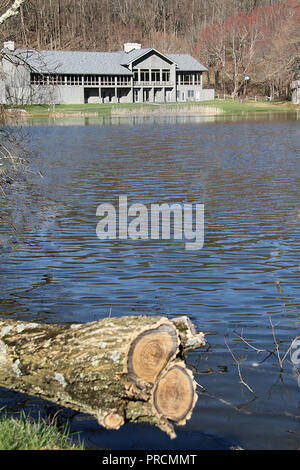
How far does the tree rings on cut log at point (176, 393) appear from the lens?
16.7ft

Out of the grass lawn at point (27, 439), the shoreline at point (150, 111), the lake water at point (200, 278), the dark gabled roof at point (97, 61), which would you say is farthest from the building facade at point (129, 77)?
the grass lawn at point (27, 439)

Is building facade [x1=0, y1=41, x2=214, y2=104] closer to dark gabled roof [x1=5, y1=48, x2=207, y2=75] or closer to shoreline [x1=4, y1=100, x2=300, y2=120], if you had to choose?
dark gabled roof [x1=5, y1=48, x2=207, y2=75]

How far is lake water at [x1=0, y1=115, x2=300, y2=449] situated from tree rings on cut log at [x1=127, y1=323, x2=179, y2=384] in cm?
72

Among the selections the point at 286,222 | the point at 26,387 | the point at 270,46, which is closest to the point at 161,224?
the point at 286,222

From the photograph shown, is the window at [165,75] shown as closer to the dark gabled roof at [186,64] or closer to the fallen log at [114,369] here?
the dark gabled roof at [186,64]

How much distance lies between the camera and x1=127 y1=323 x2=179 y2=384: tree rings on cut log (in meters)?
5.07

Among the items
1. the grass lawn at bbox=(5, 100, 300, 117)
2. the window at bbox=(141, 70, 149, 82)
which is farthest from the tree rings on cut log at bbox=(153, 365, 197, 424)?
the window at bbox=(141, 70, 149, 82)

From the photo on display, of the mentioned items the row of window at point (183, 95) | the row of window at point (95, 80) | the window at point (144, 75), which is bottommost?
the row of window at point (183, 95)

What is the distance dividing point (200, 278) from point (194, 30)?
→ 143621mm

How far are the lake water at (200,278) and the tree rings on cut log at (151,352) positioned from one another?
2.37ft

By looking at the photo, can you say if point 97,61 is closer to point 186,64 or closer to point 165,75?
point 165,75

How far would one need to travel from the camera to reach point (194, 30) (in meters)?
144

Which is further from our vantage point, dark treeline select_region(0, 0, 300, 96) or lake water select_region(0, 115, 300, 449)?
dark treeline select_region(0, 0, 300, 96)

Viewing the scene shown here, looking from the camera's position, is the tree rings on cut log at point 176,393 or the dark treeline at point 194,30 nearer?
the tree rings on cut log at point 176,393
